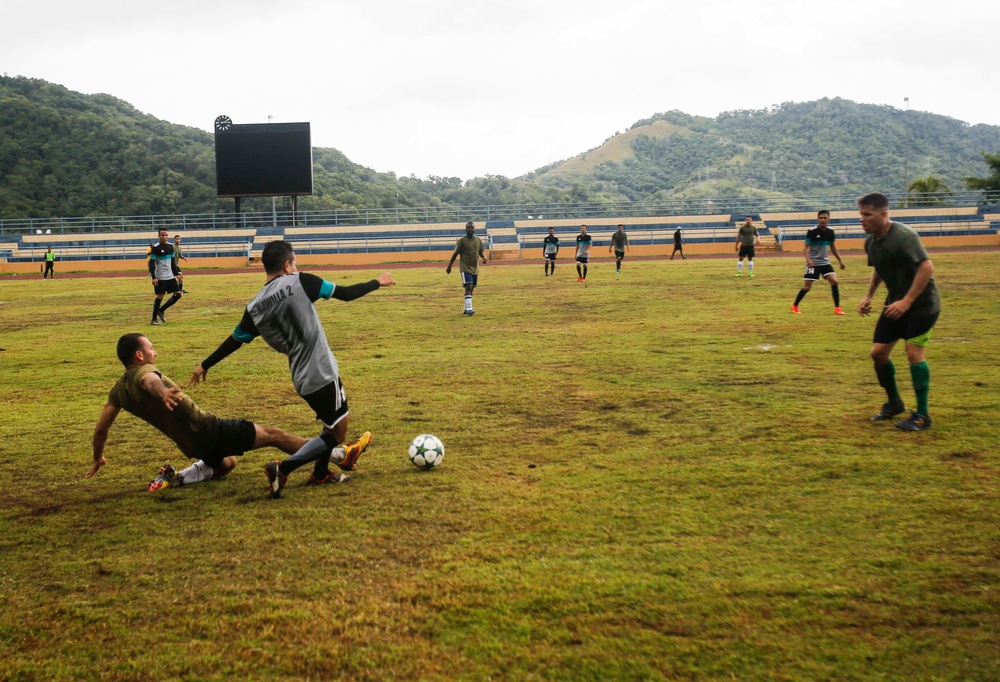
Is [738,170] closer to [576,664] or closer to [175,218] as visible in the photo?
[175,218]

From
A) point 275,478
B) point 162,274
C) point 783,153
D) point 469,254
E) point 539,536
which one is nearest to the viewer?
point 539,536

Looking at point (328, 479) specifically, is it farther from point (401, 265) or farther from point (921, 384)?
point (401, 265)

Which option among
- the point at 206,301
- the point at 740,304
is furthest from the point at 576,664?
the point at 206,301

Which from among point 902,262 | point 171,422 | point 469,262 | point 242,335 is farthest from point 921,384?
point 469,262

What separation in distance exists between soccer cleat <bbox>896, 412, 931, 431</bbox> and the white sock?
17.7 ft

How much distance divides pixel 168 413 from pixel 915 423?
5.73 m

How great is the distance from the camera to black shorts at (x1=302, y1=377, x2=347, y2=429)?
5770mm

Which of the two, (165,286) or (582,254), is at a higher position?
(582,254)

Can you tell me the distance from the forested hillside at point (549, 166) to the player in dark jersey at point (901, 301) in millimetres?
60817

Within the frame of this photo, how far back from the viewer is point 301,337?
18.8 ft

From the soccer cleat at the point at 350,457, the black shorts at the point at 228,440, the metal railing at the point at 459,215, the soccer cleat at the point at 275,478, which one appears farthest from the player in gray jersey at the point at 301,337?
the metal railing at the point at 459,215

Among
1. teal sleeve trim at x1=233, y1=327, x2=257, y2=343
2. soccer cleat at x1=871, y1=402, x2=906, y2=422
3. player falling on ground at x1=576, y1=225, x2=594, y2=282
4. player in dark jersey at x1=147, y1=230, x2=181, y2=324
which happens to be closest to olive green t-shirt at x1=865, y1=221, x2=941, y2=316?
soccer cleat at x1=871, y1=402, x2=906, y2=422

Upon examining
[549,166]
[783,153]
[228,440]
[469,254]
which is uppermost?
[549,166]

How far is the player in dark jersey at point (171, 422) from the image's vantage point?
5.62 m
